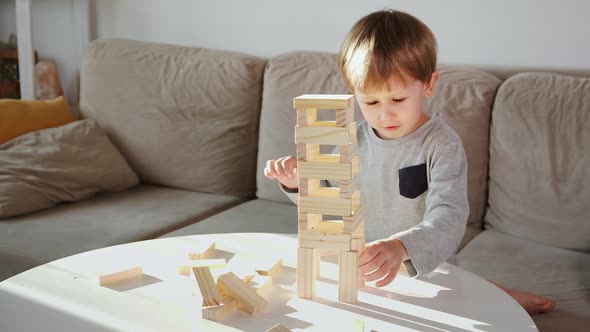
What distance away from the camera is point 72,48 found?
129 inches

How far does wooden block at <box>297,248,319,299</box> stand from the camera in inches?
45.9

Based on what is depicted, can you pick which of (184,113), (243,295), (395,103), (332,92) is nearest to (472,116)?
(332,92)

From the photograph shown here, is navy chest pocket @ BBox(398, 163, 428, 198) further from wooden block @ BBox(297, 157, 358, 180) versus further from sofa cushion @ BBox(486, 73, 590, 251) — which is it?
sofa cushion @ BBox(486, 73, 590, 251)

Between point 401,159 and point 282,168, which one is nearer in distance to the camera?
point 282,168

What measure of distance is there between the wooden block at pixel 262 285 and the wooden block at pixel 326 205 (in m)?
0.16

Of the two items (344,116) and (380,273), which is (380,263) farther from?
(344,116)

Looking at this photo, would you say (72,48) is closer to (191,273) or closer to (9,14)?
(9,14)

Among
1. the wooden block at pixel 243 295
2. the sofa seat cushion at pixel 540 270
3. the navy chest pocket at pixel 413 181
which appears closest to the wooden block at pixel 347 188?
the wooden block at pixel 243 295

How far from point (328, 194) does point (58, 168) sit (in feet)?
4.74

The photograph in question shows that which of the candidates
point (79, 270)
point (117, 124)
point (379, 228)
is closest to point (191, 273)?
point (79, 270)

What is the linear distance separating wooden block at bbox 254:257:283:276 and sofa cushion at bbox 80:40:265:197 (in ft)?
3.99

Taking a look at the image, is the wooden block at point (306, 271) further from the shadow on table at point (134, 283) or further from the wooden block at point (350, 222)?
the shadow on table at point (134, 283)

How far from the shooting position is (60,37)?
10.6 ft

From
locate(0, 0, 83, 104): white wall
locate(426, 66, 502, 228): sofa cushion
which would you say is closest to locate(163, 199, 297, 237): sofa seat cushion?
Result: locate(426, 66, 502, 228): sofa cushion
